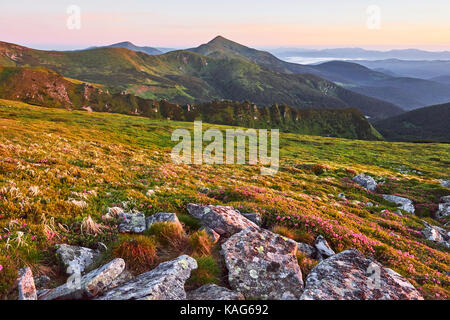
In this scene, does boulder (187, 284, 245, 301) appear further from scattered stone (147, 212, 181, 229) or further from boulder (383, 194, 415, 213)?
boulder (383, 194, 415, 213)

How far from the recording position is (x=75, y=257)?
595 centimetres

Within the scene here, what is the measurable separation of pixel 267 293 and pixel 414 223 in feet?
54.7

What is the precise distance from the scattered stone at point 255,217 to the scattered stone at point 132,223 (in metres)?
4.37

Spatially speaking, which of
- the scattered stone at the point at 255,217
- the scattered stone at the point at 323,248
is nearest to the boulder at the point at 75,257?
the scattered stone at the point at 255,217

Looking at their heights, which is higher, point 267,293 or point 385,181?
point 267,293

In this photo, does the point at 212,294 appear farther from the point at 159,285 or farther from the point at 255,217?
the point at 255,217

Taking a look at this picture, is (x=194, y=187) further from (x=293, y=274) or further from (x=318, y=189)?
(x=318, y=189)

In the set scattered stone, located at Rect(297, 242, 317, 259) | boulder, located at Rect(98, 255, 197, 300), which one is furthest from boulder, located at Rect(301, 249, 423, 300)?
boulder, located at Rect(98, 255, 197, 300)

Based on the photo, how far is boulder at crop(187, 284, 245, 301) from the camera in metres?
5.07

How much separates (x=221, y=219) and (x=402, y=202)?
70.3 feet

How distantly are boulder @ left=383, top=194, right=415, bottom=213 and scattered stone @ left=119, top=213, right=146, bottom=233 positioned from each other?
22.5 meters

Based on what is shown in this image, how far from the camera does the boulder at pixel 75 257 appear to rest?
5599 mm
